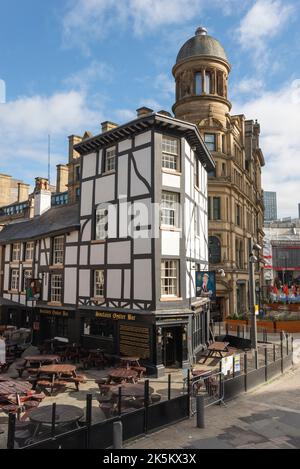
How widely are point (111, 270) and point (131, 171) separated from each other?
16.5ft

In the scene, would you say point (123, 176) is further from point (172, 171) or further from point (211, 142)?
point (211, 142)

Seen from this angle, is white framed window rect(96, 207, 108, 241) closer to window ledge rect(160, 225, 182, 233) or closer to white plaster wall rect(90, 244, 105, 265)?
white plaster wall rect(90, 244, 105, 265)

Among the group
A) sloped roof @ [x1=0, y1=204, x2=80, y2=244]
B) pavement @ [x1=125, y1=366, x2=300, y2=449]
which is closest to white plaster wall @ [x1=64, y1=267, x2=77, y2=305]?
sloped roof @ [x1=0, y1=204, x2=80, y2=244]

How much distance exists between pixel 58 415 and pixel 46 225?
17739 millimetres

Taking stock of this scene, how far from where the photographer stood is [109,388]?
1220 centimetres

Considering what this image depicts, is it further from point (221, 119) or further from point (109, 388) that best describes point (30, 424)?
point (221, 119)

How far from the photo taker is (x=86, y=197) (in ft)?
69.2

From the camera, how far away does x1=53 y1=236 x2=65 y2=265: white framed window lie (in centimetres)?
2274

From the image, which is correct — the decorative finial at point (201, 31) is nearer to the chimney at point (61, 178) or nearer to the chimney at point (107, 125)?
the chimney at point (107, 125)

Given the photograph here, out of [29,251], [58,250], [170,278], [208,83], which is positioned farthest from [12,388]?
[208,83]

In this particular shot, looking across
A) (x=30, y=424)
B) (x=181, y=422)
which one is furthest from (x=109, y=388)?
(x=30, y=424)

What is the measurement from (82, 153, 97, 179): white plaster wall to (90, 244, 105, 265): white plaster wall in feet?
13.3

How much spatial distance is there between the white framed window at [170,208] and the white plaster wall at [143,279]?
220cm

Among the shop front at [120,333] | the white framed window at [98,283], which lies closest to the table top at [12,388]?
the shop front at [120,333]
